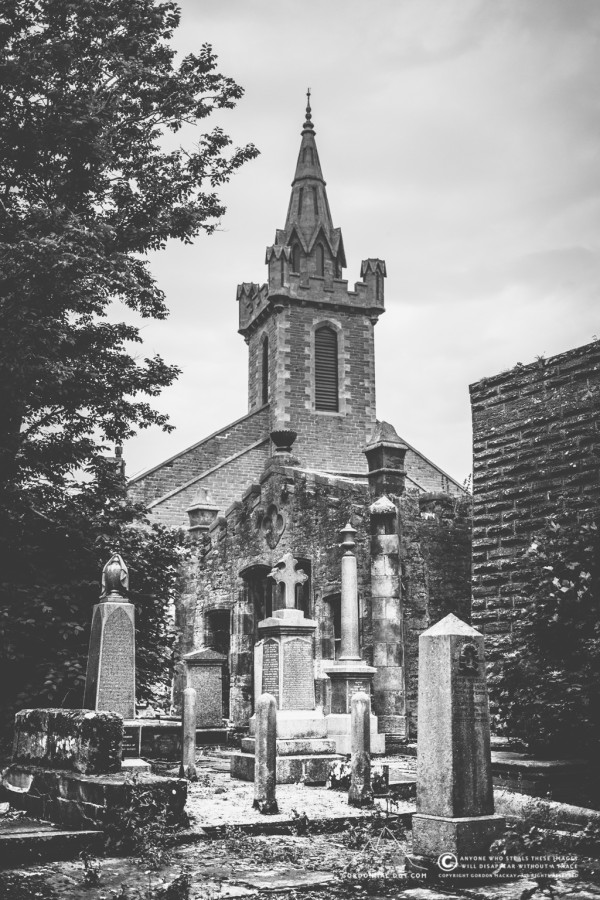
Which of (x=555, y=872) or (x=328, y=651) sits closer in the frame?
Result: (x=555, y=872)

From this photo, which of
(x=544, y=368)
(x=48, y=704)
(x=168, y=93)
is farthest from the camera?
(x=168, y=93)

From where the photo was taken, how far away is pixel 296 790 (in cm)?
1023

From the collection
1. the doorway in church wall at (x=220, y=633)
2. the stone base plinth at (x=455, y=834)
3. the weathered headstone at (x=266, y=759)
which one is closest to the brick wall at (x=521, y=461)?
the weathered headstone at (x=266, y=759)

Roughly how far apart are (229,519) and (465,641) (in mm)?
14951

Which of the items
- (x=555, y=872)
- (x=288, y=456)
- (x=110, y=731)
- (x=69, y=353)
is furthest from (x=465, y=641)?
(x=288, y=456)

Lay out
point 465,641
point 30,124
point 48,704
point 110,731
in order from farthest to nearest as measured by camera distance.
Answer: point 30,124
point 48,704
point 110,731
point 465,641

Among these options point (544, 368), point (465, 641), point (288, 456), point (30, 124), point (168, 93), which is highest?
point (168, 93)

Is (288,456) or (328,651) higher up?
(288,456)

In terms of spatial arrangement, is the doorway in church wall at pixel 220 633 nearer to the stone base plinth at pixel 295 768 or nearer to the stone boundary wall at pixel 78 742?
the stone base plinth at pixel 295 768

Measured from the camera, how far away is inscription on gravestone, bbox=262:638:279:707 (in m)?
12.0

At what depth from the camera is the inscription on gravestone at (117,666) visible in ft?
33.0

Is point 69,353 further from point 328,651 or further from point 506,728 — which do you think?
point 506,728

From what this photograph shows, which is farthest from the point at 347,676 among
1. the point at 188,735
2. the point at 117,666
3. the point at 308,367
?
the point at 308,367

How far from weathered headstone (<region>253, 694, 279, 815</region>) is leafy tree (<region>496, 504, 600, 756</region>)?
2167 mm
